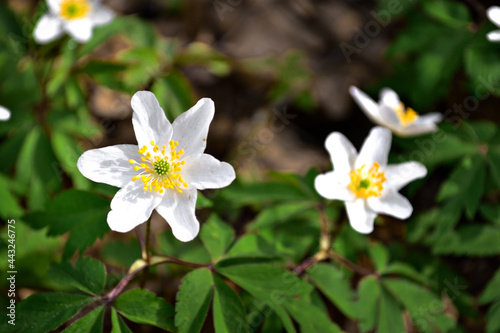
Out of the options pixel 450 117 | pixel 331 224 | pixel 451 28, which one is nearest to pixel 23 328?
pixel 331 224

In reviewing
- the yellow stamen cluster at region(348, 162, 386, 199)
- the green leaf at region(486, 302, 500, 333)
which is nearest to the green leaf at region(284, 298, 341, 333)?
the yellow stamen cluster at region(348, 162, 386, 199)

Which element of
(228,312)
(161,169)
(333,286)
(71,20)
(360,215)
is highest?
(71,20)

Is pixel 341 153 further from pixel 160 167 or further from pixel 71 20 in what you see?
pixel 71 20

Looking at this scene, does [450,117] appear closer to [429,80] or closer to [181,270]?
[429,80]

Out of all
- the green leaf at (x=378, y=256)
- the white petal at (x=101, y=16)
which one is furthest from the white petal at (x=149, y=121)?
the white petal at (x=101, y=16)

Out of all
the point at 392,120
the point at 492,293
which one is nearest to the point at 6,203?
the point at 392,120

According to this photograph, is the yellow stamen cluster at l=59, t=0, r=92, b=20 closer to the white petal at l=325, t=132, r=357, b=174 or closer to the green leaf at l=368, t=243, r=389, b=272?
the white petal at l=325, t=132, r=357, b=174
